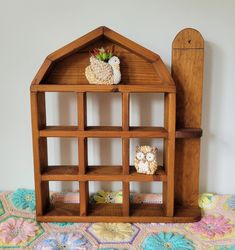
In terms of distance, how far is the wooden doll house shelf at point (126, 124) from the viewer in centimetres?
71

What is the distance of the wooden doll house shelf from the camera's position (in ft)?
2.34

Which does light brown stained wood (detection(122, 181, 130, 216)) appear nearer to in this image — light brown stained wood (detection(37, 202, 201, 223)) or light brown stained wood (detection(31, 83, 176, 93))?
light brown stained wood (detection(37, 202, 201, 223))

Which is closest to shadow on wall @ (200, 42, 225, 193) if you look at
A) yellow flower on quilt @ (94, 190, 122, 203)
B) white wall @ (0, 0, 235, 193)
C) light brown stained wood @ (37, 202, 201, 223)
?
white wall @ (0, 0, 235, 193)

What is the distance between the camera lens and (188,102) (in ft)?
2.59

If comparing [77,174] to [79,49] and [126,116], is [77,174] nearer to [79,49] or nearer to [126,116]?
[126,116]

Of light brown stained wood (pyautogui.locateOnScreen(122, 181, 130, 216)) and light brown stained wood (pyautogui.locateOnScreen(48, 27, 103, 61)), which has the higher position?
light brown stained wood (pyautogui.locateOnScreen(48, 27, 103, 61))

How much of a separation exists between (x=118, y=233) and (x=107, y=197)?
18 centimetres

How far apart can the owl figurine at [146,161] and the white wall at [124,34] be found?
15 centimetres

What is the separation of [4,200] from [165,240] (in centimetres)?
50

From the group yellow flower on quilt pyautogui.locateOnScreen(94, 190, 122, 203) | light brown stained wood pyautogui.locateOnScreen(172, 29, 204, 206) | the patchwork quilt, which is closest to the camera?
the patchwork quilt

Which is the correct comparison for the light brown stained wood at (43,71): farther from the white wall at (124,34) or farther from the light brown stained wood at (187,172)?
the light brown stained wood at (187,172)

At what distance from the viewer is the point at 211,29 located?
83 cm

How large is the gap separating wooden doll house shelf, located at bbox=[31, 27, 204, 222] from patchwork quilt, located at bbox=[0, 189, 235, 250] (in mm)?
25

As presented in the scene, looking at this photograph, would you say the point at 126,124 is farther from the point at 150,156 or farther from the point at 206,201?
the point at 206,201
